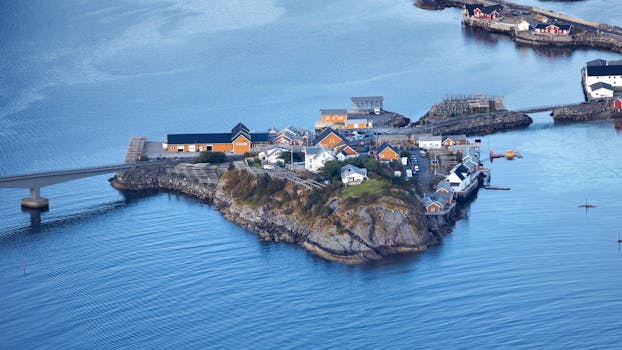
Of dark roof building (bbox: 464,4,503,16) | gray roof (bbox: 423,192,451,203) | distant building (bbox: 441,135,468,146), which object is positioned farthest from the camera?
dark roof building (bbox: 464,4,503,16)

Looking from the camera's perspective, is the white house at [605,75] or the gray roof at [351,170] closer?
the gray roof at [351,170]

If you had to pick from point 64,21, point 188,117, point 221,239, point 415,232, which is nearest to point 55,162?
point 188,117

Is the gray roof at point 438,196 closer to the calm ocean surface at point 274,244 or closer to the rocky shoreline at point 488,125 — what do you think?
the calm ocean surface at point 274,244

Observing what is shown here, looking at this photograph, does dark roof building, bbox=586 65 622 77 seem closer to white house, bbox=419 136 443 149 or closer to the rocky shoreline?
the rocky shoreline

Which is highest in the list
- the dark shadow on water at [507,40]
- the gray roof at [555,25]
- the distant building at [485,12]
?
the distant building at [485,12]

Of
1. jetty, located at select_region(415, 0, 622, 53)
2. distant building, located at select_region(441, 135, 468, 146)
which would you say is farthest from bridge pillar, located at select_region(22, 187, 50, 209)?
jetty, located at select_region(415, 0, 622, 53)

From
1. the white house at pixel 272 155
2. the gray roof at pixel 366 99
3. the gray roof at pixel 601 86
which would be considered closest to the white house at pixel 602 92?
the gray roof at pixel 601 86
